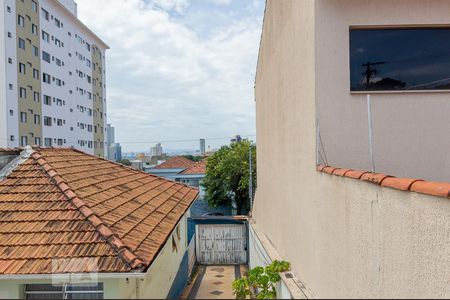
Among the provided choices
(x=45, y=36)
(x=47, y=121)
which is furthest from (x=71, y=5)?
(x=47, y=121)

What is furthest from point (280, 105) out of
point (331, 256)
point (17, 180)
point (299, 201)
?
point (17, 180)

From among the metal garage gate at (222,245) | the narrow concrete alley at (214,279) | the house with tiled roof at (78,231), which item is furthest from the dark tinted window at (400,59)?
the metal garage gate at (222,245)

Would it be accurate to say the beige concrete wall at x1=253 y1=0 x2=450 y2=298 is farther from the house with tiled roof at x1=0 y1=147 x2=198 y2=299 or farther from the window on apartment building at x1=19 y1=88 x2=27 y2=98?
the window on apartment building at x1=19 y1=88 x2=27 y2=98

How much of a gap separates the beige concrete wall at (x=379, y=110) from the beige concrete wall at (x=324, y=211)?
7 cm

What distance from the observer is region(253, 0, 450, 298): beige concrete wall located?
9.12 ft

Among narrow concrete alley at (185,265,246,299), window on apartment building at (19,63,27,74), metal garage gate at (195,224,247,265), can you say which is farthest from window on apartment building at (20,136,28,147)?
narrow concrete alley at (185,265,246,299)

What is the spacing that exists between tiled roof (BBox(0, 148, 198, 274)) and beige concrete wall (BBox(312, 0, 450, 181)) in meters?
3.83

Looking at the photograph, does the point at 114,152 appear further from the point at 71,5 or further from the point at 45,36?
the point at 45,36

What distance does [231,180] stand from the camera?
2542cm

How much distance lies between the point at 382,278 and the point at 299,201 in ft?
10.3

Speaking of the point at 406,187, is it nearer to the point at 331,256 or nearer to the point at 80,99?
the point at 331,256

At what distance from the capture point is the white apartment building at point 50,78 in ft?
103

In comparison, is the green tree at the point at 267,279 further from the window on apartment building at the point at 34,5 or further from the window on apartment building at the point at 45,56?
the window on apartment building at the point at 34,5

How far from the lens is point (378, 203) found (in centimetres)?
337
